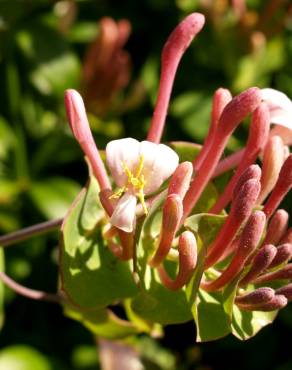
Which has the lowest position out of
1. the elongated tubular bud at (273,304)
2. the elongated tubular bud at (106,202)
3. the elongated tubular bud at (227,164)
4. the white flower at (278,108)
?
the elongated tubular bud at (273,304)

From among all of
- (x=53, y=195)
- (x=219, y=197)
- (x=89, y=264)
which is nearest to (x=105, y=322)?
(x=89, y=264)

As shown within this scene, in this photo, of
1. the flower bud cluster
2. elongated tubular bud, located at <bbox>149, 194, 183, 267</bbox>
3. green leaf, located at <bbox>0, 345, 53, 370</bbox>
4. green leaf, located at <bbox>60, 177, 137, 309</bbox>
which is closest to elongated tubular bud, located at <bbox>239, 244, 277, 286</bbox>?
the flower bud cluster

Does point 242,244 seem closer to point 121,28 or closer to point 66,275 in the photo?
point 66,275

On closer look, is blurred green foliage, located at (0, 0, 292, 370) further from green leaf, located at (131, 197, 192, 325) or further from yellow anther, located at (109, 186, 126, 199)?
yellow anther, located at (109, 186, 126, 199)

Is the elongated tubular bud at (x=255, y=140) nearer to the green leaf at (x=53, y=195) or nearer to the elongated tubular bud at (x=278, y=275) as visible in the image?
the elongated tubular bud at (x=278, y=275)

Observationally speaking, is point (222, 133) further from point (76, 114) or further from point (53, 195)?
point (53, 195)

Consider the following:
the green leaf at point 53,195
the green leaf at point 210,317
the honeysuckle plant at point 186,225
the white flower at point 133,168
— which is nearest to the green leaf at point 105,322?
the honeysuckle plant at point 186,225

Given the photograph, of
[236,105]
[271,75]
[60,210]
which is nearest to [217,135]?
[236,105]
